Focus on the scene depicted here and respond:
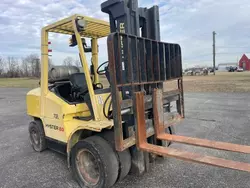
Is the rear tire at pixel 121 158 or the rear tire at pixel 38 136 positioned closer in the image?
the rear tire at pixel 121 158

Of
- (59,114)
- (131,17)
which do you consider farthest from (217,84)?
(59,114)

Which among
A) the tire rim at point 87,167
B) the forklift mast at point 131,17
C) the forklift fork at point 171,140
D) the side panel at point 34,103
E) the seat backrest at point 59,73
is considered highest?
the forklift mast at point 131,17

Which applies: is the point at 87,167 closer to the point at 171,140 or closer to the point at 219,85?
the point at 171,140

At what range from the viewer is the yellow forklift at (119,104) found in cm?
285

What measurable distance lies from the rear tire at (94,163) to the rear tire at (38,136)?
1.57 m

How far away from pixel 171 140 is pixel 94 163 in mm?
1223

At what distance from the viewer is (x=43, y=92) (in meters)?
4.27

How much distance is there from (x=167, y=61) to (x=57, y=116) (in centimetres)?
216

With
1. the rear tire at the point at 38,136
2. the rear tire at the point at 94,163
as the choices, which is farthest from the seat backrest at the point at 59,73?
the rear tire at the point at 94,163

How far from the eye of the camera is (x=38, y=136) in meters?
4.85

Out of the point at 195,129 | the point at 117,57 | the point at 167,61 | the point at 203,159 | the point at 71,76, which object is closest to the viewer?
the point at 203,159

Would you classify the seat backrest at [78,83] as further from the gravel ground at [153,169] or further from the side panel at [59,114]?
the gravel ground at [153,169]

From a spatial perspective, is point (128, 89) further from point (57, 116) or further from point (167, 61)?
point (57, 116)

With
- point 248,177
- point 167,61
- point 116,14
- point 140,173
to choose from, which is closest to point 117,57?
point 116,14
